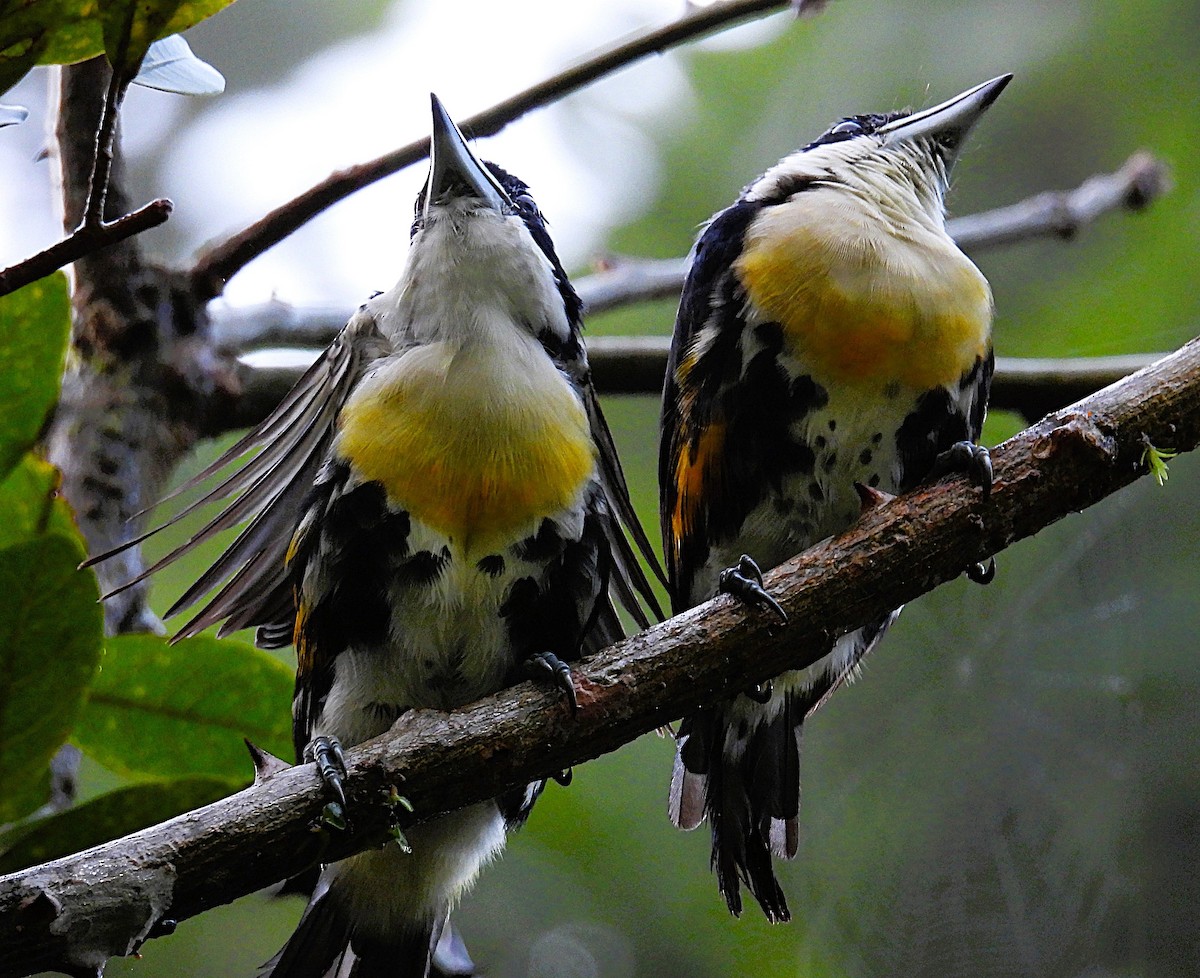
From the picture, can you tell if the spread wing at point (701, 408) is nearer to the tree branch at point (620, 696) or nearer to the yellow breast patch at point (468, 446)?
the yellow breast patch at point (468, 446)

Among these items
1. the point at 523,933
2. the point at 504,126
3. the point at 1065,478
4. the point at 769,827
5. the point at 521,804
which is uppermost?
the point at 504,126

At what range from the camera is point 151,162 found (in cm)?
377

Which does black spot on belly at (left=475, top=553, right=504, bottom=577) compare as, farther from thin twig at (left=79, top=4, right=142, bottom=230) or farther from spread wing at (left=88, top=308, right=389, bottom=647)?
thin twig at (left=79, top=4, right=142, bottom=230)

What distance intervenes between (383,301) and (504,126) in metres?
0.42

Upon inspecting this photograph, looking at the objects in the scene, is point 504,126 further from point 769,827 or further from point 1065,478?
point 769,827

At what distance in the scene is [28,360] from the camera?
154 cm

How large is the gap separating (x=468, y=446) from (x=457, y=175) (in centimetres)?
49

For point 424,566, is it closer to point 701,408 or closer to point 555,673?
point 555,673

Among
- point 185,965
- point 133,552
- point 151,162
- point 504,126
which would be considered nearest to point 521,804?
point 133,552

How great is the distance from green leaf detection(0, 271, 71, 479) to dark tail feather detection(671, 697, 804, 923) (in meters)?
1.10

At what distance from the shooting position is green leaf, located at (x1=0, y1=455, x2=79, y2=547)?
5.08 feet

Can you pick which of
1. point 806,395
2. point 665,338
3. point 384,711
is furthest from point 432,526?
point 665,338

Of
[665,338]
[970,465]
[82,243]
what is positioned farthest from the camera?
[665,338]

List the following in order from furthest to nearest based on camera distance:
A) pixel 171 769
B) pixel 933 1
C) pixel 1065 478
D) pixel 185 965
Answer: pixel 933 1 → pixel 185 965 → pixel 171 769 → pixel 1065 478
